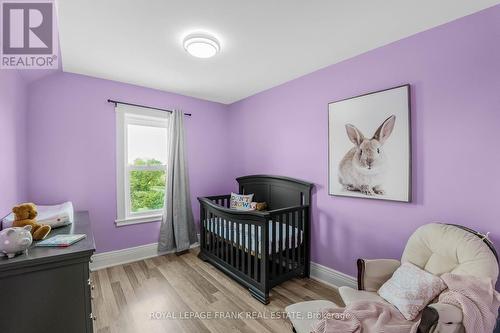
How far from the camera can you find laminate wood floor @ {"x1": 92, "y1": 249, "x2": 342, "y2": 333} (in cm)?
178

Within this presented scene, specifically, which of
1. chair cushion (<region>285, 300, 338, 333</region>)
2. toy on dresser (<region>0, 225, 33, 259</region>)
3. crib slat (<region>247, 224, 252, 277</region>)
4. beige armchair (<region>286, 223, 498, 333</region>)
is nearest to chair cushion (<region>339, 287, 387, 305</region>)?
beige armchair (<region>286, 223, 498, 333</region>)

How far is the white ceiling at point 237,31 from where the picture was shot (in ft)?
4.90

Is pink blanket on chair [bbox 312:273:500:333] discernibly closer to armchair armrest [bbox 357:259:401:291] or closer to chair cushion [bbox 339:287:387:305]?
chair cushion [bbox 339:287:387:305]

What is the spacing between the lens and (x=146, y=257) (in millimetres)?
3027

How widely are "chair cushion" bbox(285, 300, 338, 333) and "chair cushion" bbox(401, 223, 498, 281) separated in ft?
2.39

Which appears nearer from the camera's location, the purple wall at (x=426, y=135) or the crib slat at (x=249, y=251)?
the purple wall at (x=426, y=135)

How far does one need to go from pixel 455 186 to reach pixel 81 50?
10.9 ft

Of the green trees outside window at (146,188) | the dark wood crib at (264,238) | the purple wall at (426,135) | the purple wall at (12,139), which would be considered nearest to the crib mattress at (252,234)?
the dark wood crib at (264,238)

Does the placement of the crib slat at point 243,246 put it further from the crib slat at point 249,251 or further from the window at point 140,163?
the window at point 140,163

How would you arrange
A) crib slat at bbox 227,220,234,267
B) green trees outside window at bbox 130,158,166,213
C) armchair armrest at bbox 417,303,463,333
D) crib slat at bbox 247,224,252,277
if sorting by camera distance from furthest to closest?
green trees outside window at bbox 130,158,166,213 → crib slat at bbox 227,220,234,267 → crib slat at bbox 247,224,252,277 → armchair armrest at bbox 417,303,463,333

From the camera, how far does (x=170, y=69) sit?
247 centimetres

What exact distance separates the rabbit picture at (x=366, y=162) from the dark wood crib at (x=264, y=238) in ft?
1.52

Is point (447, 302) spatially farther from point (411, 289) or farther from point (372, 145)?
point (372, 145)

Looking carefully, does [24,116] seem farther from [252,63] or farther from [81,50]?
[252,63]
